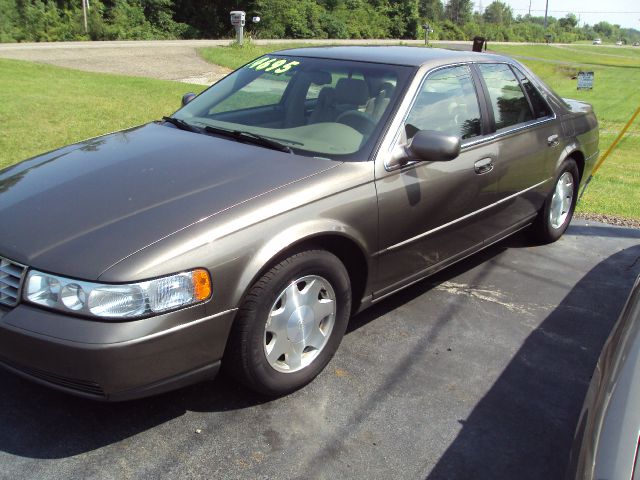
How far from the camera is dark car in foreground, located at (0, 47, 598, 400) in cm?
248

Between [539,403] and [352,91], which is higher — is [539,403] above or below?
below

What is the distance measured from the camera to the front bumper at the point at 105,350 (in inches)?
94.3

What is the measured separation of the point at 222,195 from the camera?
2.91m

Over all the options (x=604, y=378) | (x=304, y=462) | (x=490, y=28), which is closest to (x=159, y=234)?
(x=304, y=462)

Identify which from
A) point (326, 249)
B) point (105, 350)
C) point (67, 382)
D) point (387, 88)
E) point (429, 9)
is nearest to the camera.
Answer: point (105, 350)

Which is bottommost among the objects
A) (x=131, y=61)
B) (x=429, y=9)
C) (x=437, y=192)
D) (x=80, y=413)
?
(x=80, y=413)

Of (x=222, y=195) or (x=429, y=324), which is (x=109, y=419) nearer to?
(x=222, y=195)

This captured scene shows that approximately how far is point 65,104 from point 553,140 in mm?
8964

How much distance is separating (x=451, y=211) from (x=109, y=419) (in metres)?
2.29

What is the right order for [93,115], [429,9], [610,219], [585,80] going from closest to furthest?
[610,219] < [585,80] < [93,115] < [429,9]

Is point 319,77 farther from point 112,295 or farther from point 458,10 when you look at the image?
point 458,10

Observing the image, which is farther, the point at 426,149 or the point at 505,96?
the point at 505,96

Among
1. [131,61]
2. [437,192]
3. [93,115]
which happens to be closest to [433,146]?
[437,192]

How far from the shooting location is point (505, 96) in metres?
4.59
